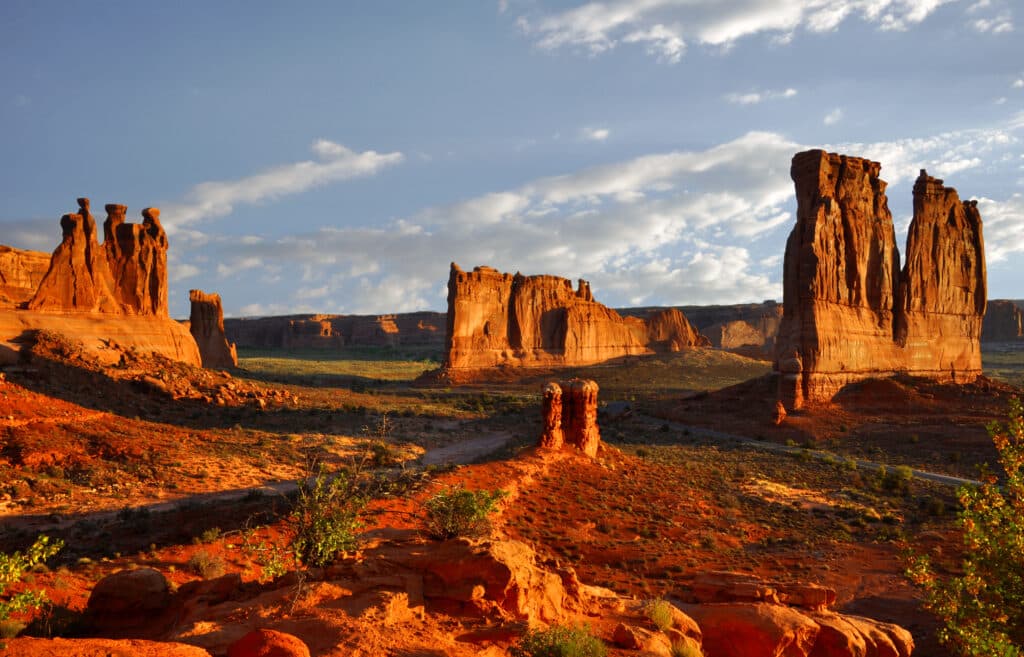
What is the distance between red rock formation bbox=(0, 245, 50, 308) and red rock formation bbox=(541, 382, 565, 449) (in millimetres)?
33990

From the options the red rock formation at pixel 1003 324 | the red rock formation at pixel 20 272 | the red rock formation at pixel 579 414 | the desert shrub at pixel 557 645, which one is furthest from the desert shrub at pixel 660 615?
the red rock formation at pixel 1003 324

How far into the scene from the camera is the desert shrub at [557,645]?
6.71 meters

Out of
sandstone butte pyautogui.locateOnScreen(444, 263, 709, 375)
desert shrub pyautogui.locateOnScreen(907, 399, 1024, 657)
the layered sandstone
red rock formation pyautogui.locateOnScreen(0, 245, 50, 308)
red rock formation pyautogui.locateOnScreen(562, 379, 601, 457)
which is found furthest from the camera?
the layered sandstone

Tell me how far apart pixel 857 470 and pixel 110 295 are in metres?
42.5

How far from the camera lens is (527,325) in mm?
76250

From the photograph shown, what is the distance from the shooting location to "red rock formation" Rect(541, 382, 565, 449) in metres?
21.3

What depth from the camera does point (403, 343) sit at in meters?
152

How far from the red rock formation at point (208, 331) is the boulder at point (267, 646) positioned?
6374 centimetres

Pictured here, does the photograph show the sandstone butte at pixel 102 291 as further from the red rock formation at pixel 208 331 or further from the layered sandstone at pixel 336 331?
the layered sandstone at pixel 336 331

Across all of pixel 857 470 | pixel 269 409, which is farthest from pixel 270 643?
pixel 269 409

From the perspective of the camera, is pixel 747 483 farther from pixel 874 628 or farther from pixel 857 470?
pixel 874 628

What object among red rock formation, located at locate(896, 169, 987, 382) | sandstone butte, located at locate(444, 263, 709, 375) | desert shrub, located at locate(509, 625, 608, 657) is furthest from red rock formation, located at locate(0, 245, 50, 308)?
red rock formation, located at locate(896, 169, 987, 382)

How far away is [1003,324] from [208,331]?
455 ft

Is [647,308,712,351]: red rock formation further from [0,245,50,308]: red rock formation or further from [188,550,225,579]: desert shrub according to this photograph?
[188,550,225,579]: desert shrub
